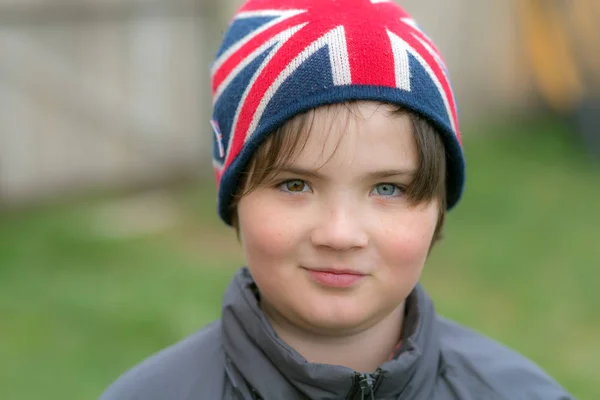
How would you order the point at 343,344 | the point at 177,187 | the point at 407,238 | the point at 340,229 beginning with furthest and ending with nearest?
the point at 177,187
the point at 343,344
the point at 407,238
the point at 340,229

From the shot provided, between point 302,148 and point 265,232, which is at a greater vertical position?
point 302,148

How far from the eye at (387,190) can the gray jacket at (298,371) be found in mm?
335

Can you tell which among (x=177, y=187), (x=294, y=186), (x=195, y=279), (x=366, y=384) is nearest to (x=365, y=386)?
(x=366, y=384)

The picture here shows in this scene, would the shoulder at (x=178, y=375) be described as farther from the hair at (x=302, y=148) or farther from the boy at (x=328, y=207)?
the hair at (x=302, y=148)

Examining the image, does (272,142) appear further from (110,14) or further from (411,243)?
(110,14)

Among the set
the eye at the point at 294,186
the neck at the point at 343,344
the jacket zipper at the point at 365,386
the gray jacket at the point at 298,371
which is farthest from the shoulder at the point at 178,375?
the eye at the point at 294,186

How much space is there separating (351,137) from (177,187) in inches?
220

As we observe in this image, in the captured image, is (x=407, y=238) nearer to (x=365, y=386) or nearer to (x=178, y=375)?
(x=365, y=386)

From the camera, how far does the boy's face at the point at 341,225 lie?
6.26 ft

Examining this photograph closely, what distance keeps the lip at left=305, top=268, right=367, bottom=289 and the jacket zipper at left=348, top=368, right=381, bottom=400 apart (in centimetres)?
19

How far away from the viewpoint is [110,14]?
7051 millimetres

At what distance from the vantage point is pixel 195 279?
5.37 m

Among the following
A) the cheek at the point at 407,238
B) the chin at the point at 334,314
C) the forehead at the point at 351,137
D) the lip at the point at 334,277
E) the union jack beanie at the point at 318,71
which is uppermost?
the union jack beanie at the point at 318,71

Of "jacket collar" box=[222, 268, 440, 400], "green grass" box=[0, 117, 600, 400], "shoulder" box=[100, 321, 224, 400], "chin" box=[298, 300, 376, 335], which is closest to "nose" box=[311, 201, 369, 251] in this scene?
"chin" box=[298, 300, 376, 335]
